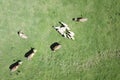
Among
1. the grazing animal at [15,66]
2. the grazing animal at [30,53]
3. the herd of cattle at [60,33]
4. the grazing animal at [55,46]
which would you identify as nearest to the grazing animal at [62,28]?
the herd of cattle at [60,33]

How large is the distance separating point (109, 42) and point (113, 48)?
0.63 m

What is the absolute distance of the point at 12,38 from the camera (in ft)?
74.4

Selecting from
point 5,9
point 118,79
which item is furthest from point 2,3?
point 118,79

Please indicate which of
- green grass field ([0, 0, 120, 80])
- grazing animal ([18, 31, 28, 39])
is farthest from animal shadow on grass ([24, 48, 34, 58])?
grazing animal ([18, 31, 28, 39])

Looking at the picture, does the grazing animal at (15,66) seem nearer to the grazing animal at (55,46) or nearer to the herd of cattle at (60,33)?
the herd of cattle at (60,33)

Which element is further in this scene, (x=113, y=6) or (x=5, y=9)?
(x=113, y=6)

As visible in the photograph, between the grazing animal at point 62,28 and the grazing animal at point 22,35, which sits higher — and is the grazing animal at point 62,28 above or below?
above

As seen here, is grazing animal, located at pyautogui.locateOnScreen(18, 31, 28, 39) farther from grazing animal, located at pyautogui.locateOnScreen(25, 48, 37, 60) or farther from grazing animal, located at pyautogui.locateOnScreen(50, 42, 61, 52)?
grazing animal, located at pyautogui.locateOnScreen(50, 42, 61, 52)

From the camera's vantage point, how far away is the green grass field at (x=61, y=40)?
2259cm

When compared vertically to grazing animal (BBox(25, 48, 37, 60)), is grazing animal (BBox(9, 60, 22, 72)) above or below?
below

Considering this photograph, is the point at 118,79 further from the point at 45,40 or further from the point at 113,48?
the point at 45,40

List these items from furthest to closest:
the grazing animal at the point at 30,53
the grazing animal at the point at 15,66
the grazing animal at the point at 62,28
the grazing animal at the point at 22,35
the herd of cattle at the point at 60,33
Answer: the grazing animal at the point at 62,28 → the grazing animal at the point at 22,35 → the grazing animal at the point at 30,53 → the herd of cattle at the point at 60,33 → the grazing animal at the point at 15,66

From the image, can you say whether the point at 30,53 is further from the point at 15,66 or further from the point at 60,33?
the point at 60,33

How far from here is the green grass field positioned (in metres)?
22.6
